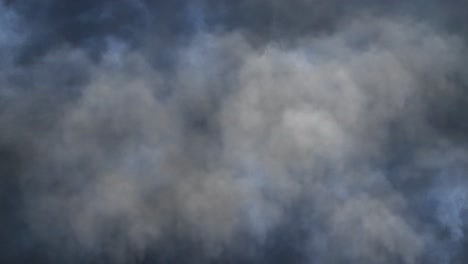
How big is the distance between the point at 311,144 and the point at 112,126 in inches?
883

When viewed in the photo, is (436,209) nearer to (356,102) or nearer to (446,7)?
(356,102)

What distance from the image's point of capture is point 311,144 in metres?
71.2

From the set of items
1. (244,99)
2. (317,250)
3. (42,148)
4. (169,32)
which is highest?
(169,32)

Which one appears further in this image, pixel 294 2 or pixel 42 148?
pixel 294 2

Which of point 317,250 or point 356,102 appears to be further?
point 356,102

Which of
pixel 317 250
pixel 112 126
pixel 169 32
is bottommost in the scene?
pixel 317 250

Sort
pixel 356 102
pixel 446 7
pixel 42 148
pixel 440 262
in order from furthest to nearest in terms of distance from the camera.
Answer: pixel 446 7, pixel 356 102, pixel 42 148, pixel 440 262

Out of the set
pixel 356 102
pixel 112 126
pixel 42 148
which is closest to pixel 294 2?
pixel 356 102

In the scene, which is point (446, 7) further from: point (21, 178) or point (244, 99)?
point (21, 178)

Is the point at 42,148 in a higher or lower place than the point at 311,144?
lower

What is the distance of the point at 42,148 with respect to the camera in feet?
226

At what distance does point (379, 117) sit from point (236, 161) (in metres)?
17.4

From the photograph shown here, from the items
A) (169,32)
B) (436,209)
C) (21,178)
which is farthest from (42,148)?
(436,209)

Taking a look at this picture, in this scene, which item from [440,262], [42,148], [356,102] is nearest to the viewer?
[440,262]
